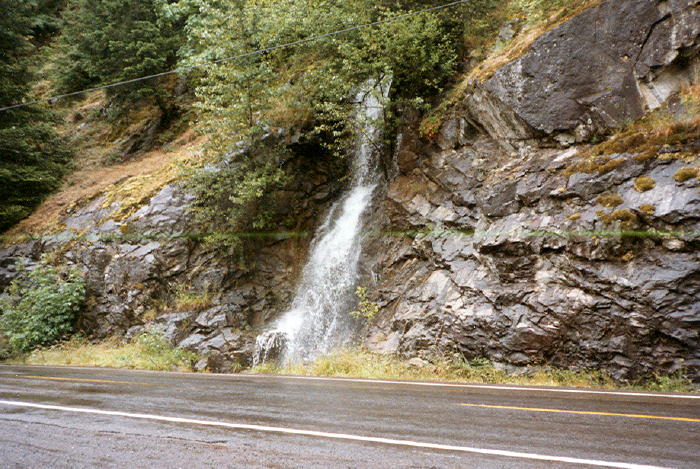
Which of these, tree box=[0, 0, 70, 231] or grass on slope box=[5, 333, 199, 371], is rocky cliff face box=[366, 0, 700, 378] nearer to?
grass on slope box=[5, 333, 199, 371]

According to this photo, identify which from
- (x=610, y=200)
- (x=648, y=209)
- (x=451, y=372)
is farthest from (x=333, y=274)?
(x=648, y=209)

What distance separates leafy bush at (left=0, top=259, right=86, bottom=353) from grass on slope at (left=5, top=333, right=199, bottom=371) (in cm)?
53

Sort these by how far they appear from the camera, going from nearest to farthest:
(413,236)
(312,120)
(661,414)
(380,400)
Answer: (661,414)
(380,400)
(413,236)
(312,120)

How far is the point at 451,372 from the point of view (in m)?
9.75

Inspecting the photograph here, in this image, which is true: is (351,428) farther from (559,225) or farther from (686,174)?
(686,174)

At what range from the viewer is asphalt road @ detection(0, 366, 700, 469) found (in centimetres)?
417

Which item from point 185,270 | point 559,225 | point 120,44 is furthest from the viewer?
point 120,44

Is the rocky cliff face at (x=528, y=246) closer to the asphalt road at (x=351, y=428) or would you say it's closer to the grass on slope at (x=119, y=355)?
the grass on slope at (x=119, y=355)

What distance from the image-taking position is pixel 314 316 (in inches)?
553

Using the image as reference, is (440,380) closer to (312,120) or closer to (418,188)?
(418,188)

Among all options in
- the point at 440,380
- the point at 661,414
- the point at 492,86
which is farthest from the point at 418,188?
the point at 661,414

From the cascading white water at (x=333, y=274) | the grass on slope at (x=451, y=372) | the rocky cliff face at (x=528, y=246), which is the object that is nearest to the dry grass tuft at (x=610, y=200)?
the rocky cliff face at (x=528, y=246)

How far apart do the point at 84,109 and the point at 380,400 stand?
29.0m

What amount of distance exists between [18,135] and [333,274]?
625 inches
